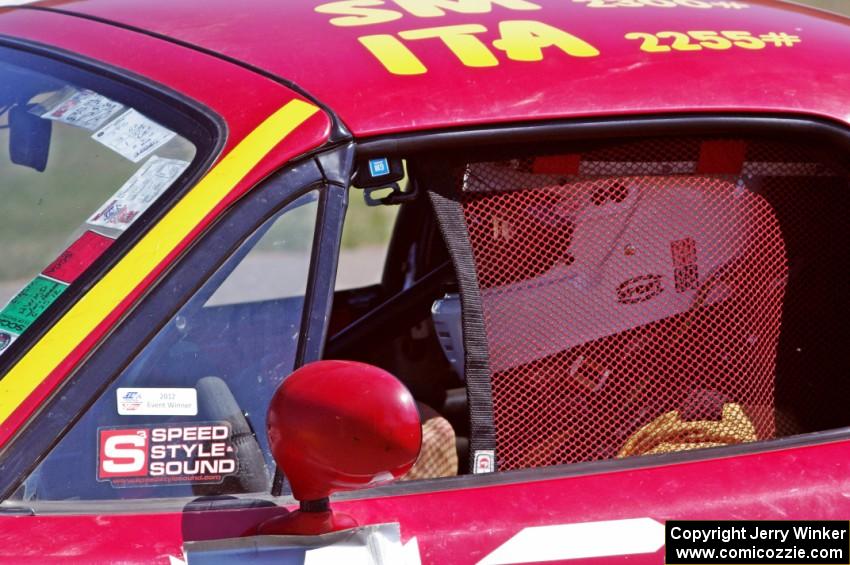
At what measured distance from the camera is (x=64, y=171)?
205 centimetres

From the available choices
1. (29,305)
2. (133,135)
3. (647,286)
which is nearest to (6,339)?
(29,305)

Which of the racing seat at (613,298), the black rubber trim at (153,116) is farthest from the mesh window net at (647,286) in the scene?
the black rubber trim at (153,116)

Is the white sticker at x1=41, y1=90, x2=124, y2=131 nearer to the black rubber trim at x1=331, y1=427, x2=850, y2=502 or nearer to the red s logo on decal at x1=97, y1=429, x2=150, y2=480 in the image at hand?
the red s logo on decal at x1=97, y1=429, x2=150, y2=480

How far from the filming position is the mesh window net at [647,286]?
1.87 metres

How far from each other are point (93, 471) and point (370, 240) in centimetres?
705

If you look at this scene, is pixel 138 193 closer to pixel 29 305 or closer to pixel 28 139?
pixel 29 305

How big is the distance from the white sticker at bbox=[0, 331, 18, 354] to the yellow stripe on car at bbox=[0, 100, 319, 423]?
0.17 feet

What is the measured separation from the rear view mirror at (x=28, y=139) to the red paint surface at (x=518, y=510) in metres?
0.78

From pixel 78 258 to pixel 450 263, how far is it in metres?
0.55

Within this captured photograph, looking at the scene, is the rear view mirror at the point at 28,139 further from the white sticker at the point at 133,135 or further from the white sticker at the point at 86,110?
the white sticker at the point at 133,135

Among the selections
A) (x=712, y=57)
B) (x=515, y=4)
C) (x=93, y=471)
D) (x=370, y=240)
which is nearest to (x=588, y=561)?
(x=93, y=471)

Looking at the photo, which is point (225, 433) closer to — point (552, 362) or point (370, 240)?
point (552, 362)

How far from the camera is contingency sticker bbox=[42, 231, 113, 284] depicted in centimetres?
164

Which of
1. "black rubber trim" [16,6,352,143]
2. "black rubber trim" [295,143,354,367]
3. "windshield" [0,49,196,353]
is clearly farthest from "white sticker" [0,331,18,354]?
"black rubber trim" [16,6,352,143]
